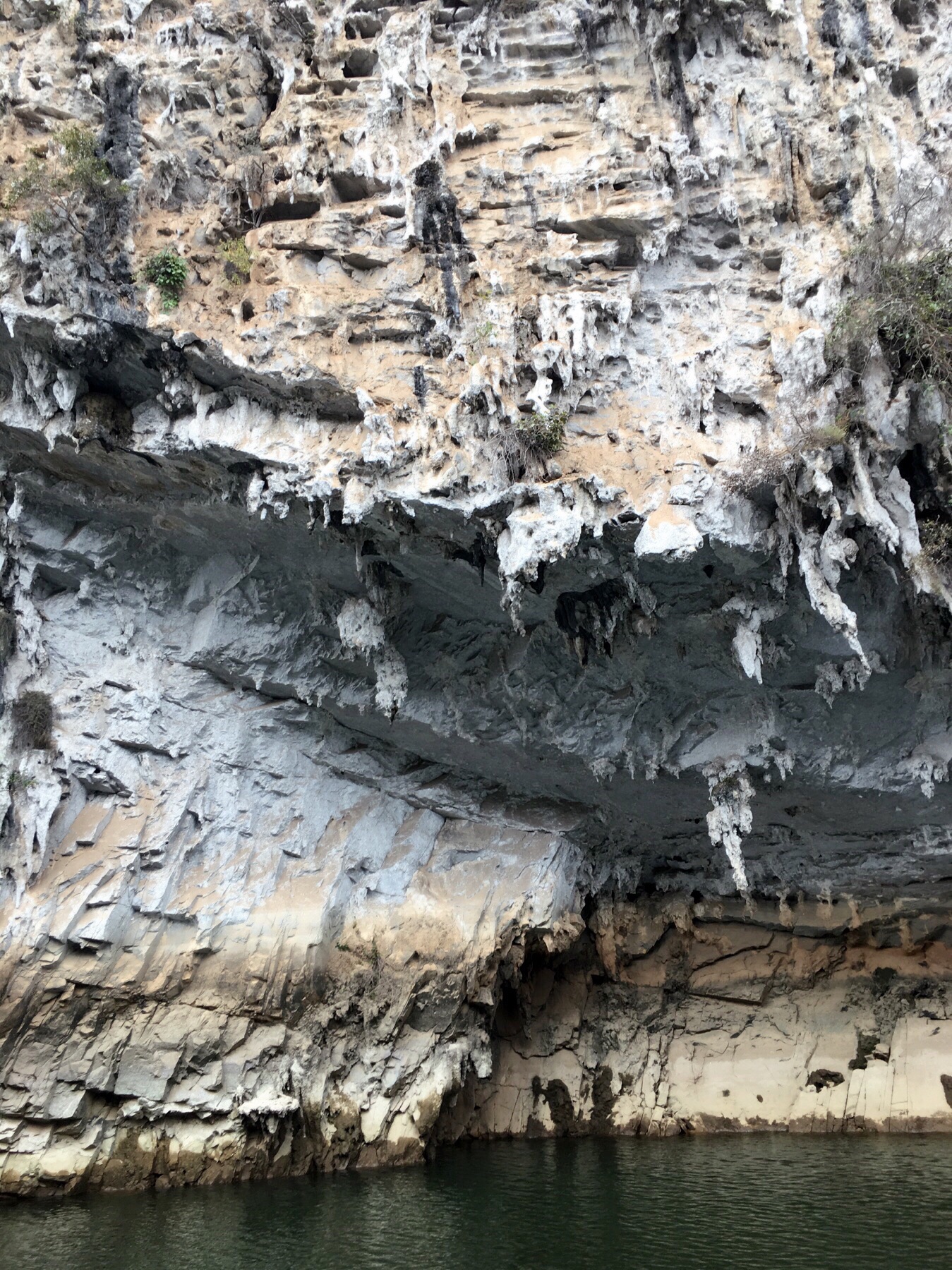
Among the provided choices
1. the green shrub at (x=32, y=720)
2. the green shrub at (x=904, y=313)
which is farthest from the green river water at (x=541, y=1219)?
the green shrub at (x=904, y=313)

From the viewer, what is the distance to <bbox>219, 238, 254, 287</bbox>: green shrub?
53.3 ft

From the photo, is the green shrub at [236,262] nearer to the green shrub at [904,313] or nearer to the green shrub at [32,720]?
the green shrub at [32,720]

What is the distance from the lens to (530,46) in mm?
17719

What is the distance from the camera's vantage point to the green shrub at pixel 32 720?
1655 centimetres

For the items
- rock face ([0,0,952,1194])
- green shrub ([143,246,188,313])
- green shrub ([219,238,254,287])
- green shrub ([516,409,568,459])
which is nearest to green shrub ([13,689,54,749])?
rock face ([0,0,952,1194])

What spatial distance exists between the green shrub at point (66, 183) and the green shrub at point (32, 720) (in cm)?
744

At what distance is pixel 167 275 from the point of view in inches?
608

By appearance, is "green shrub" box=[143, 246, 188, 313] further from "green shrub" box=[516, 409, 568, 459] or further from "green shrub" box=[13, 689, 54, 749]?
"green shrub" box=[13, 689, 54, 749]

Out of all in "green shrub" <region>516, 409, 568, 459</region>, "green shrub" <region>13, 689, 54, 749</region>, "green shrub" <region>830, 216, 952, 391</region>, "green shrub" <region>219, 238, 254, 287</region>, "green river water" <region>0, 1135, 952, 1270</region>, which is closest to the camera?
"green river water" <region>0, 1135, 952, 1270</region>

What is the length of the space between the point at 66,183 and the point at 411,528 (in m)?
7.76

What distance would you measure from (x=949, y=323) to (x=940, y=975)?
1382 cm

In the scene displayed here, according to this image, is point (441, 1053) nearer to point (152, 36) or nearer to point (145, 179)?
point (145, 179)

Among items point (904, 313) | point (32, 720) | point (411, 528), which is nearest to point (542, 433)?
point (411, 528)

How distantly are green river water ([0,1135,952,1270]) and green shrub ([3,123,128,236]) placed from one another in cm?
1428
